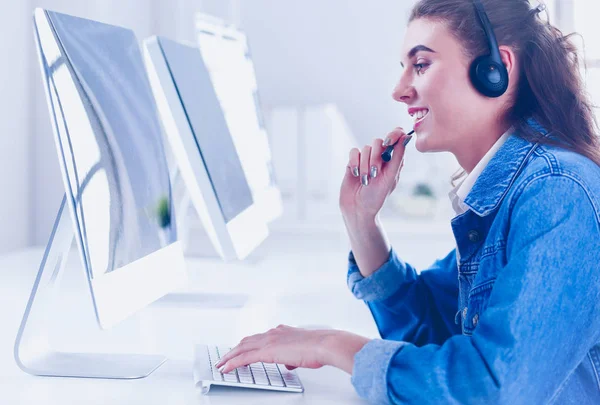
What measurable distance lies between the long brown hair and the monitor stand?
54 cm

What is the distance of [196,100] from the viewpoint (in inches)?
50.2

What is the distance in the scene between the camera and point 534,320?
638 mm

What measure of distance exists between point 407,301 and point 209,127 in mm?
495

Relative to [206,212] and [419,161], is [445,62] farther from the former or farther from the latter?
[419,161]

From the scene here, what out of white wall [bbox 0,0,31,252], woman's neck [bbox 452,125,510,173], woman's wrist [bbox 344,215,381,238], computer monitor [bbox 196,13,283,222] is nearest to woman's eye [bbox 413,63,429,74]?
woman's neck [bbox 452,125,510,173]

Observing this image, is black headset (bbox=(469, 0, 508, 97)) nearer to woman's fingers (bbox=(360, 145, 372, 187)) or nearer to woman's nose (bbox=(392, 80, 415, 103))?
woman's nose (bbox=(392, 80, 415, 103))

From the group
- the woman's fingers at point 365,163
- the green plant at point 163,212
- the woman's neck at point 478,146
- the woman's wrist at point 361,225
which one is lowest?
the woman's wrist at point 361,225

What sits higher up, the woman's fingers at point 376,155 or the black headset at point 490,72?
the black headset at point 490,72

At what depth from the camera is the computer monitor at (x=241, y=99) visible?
1.65 metres

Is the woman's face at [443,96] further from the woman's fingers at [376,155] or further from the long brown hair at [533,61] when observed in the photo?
the woman's fingers at [376,155]

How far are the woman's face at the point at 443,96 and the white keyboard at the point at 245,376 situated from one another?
34 cm

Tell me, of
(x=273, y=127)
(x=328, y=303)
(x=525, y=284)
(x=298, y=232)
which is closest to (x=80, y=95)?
(x=525, y=284)

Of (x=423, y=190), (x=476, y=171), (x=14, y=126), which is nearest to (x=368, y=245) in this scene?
(x=476, y=171)

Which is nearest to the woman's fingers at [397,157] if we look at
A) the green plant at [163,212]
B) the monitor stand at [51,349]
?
the green plant at [163,212]
